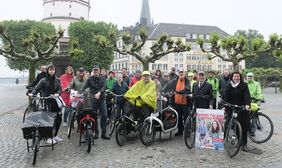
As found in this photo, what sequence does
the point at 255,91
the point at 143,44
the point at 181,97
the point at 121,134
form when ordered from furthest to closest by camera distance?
the point at 143,44 < the point at 181,97 < the point at 255,91 < the point at 121,134

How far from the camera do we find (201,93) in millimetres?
9367

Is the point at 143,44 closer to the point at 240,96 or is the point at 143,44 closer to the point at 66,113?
the point at 66,113

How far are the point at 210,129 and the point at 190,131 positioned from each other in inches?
22.3

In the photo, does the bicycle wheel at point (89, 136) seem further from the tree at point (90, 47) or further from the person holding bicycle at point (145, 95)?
the tree at point (90, 47)

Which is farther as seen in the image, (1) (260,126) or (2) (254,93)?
(1) (260,126)

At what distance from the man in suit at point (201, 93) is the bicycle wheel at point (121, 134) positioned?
2.10 meters

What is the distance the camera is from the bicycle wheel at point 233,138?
7.73 m

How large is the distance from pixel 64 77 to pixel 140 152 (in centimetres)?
530

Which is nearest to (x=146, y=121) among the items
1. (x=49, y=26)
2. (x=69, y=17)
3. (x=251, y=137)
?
(x=251, y=137)

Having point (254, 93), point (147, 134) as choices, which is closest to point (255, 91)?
point (254, 93)

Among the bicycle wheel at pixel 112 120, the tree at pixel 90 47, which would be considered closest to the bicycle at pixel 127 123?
the bicycle wheel at pixel 112 120

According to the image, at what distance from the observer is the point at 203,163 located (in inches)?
288

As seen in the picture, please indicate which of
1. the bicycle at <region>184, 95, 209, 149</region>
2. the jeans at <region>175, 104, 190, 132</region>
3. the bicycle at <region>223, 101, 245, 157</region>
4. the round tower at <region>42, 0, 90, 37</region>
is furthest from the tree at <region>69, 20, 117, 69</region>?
the bicycle at <region>223, 101, 245, 157</region>

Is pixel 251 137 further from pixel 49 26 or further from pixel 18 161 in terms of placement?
pixel 49 26
